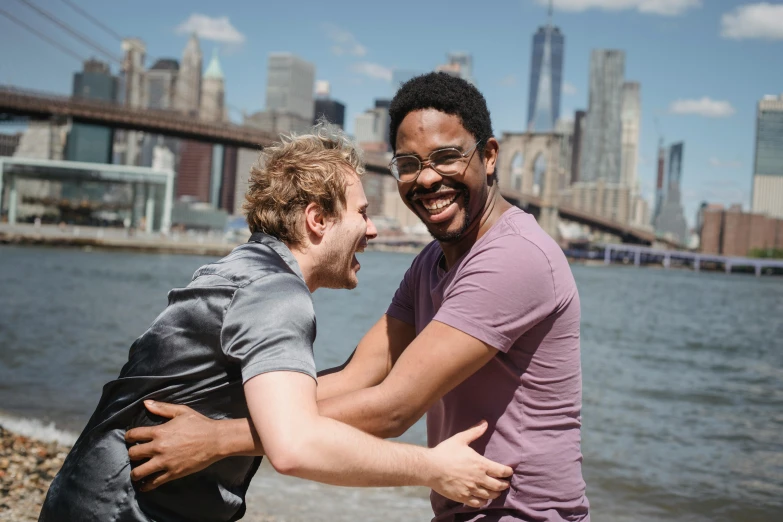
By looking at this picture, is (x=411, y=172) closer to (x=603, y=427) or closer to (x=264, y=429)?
(x=264, y=429)

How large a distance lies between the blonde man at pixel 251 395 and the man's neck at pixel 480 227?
28 cm

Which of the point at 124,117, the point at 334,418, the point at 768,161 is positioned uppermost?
the point at 768,161

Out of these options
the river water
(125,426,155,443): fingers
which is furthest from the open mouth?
the river water

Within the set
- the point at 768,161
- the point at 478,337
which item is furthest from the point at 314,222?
the point at 768,161

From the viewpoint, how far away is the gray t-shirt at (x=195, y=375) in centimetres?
130

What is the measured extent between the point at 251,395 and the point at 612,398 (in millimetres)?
8837

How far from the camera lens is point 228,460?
→ 144cm

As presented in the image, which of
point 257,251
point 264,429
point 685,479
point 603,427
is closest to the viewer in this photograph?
point 264,429

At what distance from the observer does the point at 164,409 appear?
1.38 metres

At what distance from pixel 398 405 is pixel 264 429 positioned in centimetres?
29

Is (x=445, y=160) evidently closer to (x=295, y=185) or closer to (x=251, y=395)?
(x=295, y=185)

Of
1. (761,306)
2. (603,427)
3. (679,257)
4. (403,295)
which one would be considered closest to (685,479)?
(603,427)

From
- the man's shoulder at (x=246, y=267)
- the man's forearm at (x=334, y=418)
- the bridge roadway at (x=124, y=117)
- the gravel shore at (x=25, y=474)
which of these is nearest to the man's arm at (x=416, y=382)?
the man's forearm at (x=334, y=418)

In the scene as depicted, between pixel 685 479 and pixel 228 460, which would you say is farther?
pixel 685 479
